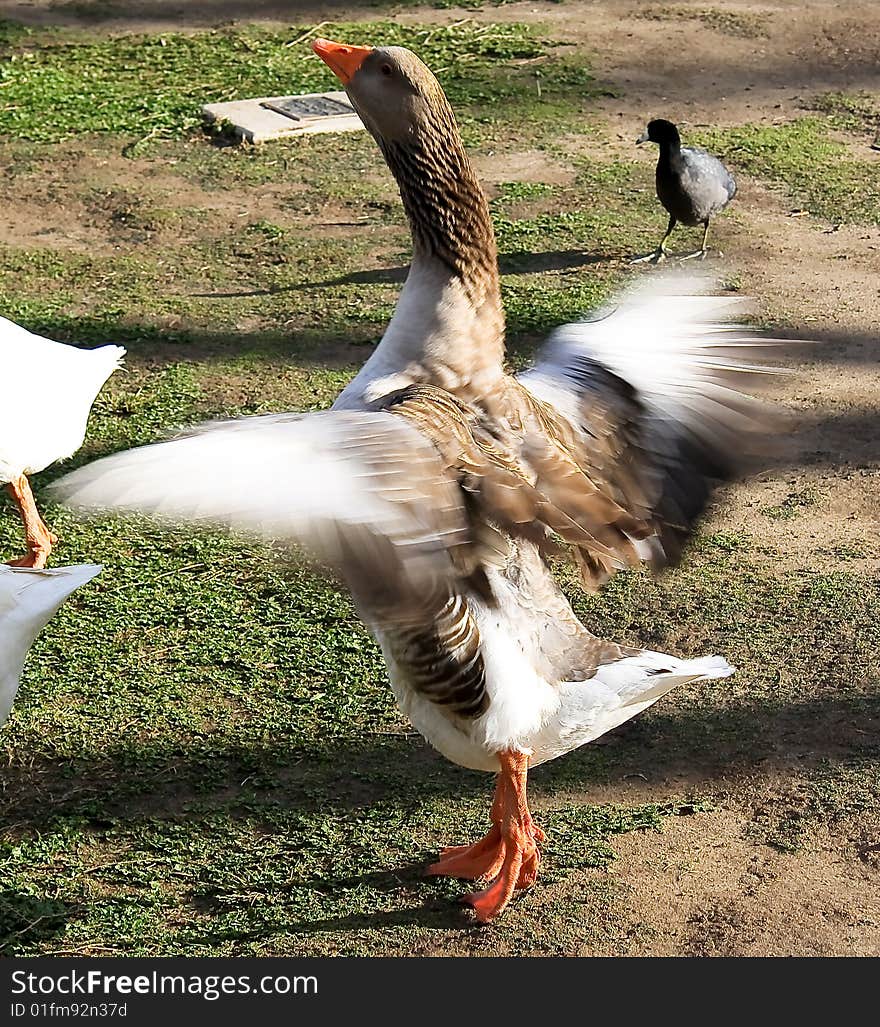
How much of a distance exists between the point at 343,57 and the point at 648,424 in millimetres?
1254

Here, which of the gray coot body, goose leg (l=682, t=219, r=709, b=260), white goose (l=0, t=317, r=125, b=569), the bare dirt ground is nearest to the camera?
the bare dirt ground

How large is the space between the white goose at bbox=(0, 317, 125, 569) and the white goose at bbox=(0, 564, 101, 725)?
1.38 meters

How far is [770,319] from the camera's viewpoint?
7172mm

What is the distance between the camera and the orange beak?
11.8 ft

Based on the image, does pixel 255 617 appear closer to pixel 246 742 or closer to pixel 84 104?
pixel 246 742

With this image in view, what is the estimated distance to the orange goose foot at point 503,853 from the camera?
3672 mm

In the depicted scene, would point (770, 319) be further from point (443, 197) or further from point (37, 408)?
Answer: point (443, 197)

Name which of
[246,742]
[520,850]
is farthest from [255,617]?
[520,850]

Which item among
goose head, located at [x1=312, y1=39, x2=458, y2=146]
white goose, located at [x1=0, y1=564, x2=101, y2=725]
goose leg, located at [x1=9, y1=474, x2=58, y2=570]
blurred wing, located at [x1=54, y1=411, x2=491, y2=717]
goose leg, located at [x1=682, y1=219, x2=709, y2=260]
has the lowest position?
goose leg, located at [x1=9, y1=474, x2=58, y2=570]

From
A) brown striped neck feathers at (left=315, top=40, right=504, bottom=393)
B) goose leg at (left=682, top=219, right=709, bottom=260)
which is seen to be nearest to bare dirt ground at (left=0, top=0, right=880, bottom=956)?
goose leg at (left=682, top=219, right=709, bottom=260)

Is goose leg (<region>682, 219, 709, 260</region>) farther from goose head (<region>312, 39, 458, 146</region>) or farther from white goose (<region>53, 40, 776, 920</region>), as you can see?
goose head (<region>312, 39, 458, 146</region>)

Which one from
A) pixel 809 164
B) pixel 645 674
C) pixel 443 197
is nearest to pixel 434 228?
pixel 443 197

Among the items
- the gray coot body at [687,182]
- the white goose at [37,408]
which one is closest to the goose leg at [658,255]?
the gray coot body at [687,182]

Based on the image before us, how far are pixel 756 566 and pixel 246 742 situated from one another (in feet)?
7.02
